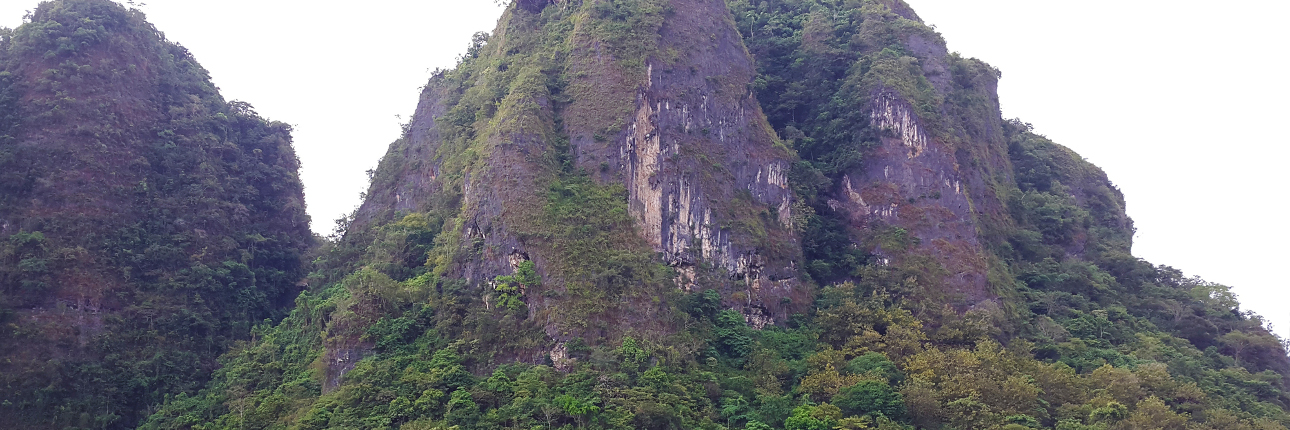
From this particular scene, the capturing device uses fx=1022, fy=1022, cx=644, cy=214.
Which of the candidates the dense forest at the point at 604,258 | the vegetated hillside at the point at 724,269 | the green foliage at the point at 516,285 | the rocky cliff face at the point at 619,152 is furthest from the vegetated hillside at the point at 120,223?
the green foliage at the point at 516,285

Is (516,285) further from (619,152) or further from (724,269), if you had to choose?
(724,269)

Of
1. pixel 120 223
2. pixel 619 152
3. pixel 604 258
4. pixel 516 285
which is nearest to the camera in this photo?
pixel 516 285

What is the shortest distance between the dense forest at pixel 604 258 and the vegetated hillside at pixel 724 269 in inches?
5.5

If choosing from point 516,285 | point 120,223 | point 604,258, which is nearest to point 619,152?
point 604,258

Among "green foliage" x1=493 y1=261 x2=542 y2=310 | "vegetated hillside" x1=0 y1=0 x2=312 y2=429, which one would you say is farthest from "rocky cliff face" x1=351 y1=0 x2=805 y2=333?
"vegetated hillside" x1=0 y1=0 x2=312 y2=429

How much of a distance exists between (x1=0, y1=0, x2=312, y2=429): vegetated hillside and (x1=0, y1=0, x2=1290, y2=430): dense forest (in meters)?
0.13

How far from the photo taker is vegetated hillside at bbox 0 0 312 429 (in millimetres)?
38500

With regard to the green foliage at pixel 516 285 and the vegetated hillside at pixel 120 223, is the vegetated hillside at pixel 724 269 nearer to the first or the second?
the green foliage at pixel 516 285

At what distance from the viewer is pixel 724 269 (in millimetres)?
39969

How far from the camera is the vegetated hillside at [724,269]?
1342 inches

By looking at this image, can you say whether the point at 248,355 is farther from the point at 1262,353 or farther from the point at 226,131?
the point at 1262,353

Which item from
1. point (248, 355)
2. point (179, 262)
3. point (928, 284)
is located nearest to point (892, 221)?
point (928, 284)

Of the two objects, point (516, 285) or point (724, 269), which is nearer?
point (516, 285)

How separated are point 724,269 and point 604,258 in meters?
5.24
